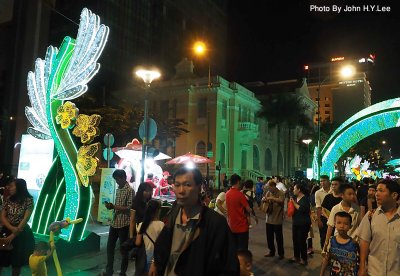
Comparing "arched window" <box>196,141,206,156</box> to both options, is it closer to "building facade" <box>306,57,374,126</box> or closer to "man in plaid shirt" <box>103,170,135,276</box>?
"man in plaid shirt" <box>103,170,135,276</box>

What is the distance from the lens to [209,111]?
1463 inches

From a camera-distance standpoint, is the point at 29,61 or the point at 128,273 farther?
the point at 29,61

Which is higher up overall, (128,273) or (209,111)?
(209,111)

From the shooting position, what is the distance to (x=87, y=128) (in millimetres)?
8867

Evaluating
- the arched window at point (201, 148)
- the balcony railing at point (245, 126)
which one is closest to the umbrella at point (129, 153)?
the arched window at point (201, 148)

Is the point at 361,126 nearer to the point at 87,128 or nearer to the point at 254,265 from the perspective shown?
the point at 254,265

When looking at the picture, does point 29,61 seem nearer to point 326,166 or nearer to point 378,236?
point 326,166

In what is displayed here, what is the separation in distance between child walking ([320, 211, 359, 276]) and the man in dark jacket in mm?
2285

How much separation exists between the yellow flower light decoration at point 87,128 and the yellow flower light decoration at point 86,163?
0.24m

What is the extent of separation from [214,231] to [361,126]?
2107 centimetres

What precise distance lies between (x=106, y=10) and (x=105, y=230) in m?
38.5

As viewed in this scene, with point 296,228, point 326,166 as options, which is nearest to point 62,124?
point 296,228

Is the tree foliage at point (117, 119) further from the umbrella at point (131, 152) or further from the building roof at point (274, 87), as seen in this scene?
the building roof at point (274, 87)

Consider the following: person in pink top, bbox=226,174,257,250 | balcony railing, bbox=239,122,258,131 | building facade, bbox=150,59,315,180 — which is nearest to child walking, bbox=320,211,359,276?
person in pink top, bbox=226,174,257,250
